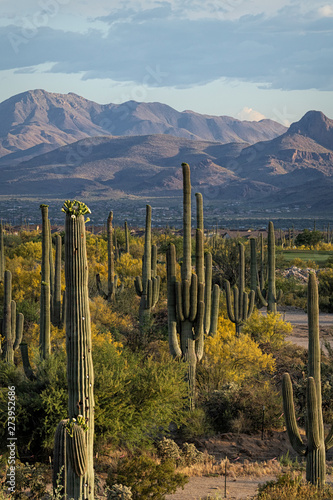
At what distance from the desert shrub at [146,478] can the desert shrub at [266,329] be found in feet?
33.9

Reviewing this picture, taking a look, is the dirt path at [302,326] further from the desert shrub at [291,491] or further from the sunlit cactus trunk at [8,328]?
the desert shrub at [291,491]

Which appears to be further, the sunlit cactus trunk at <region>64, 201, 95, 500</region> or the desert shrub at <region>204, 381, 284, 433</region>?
the desert shrub at <region>204, 381, 284, 433</region>

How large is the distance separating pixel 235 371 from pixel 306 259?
35.2 m

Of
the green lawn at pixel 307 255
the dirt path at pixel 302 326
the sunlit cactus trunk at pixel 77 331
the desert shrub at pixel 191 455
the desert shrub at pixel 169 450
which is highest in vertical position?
the sunlit cactus trunk at pixel 77 331

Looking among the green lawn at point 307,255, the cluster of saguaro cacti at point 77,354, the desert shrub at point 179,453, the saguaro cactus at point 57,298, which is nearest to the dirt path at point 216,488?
the desert shrub at point 179,453

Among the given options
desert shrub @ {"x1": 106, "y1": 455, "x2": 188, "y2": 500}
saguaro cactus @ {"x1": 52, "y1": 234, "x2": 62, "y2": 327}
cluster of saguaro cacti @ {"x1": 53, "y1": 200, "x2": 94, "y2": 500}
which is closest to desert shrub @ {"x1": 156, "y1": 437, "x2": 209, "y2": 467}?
desert shrub @ {"x1": 106, "y1": 455, "x2": 188, "y2": 500}

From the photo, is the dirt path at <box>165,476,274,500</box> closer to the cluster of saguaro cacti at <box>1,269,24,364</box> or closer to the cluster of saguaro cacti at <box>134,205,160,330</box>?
the cluster of saguaro cacti at <box>1,269,24,364</box>

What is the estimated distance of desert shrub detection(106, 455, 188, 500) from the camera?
1063cm

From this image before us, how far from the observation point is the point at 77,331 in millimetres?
8516

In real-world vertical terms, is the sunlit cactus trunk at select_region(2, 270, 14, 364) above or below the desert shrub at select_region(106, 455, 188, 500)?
above

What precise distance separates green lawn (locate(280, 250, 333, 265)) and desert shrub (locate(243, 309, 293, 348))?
28.9 metres

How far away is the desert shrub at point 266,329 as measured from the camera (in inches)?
827

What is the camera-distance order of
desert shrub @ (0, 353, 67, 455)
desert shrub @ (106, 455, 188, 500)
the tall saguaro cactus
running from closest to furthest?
desert shrub @ (106, 455, 188, 500), desert shrub @ (0, 353, 67, 455), the tall saguaro cactus

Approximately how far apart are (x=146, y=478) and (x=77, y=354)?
349 centimetres
